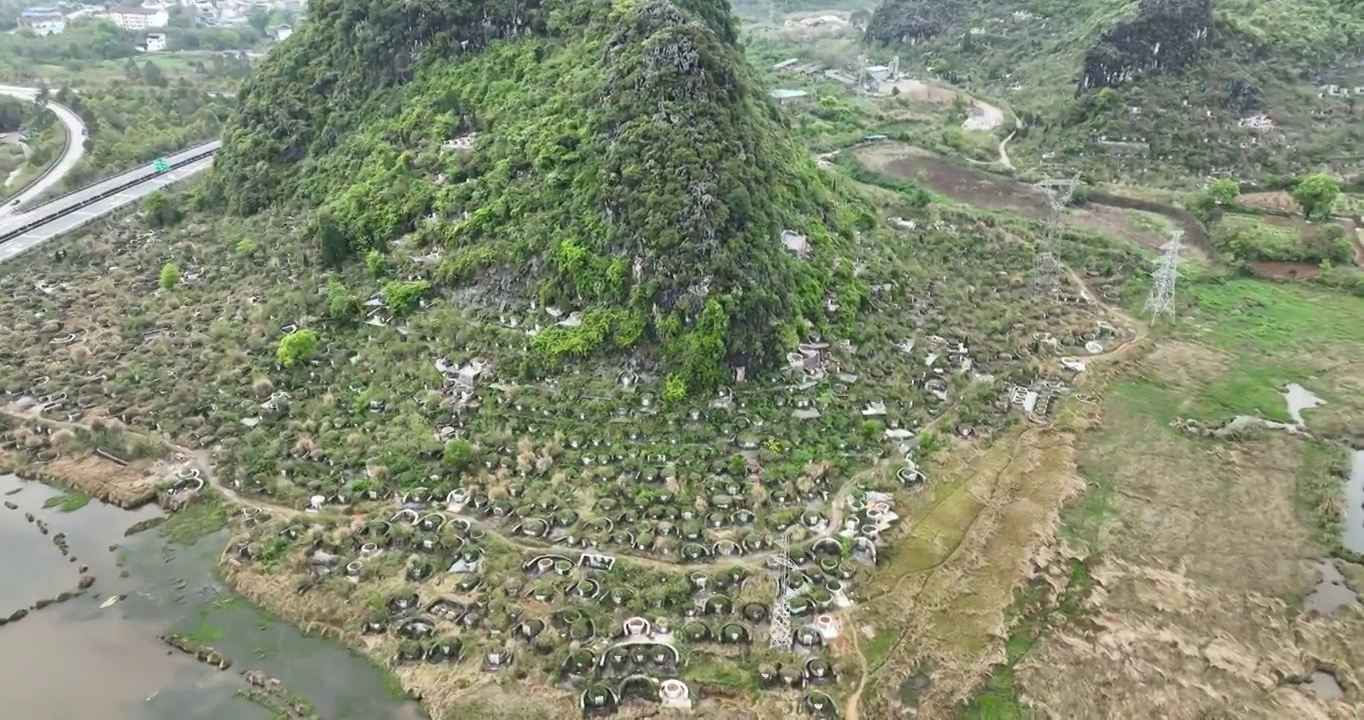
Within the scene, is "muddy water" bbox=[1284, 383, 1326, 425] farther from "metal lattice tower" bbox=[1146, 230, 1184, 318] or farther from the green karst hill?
the green karst hill

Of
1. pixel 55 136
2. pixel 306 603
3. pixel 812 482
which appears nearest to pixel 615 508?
pixel 812 482

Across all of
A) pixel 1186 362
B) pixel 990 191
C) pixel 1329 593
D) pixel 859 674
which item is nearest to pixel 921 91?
pixel 990 191

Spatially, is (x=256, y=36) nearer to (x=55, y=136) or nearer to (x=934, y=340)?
(x=55, y=136)

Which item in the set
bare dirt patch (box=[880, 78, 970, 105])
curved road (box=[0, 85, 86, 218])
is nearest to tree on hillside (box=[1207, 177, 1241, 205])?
bare dirt patch (box=[880, 78, 970, 105])

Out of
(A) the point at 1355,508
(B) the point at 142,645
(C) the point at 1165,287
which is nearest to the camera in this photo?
(B) the point at 142,645

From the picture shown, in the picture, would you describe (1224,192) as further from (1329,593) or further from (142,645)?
(142,645)

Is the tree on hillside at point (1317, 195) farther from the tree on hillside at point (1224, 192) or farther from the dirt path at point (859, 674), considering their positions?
the dirt path at point (859, 674)
